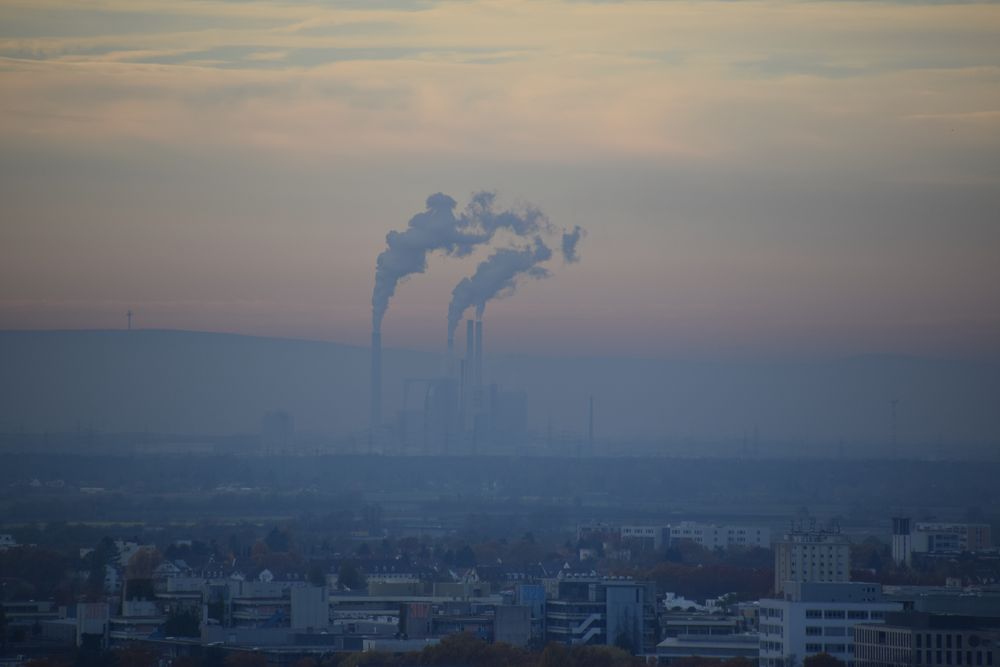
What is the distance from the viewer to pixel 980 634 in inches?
1336

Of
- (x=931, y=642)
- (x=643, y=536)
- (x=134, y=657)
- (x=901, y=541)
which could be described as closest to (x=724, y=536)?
(x=643, y=536)

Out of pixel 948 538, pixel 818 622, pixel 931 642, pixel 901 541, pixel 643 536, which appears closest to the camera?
pixel 931 642

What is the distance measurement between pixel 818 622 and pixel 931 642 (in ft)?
13.7

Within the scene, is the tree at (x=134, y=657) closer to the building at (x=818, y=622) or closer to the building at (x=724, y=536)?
the building at (x=818, y=622)

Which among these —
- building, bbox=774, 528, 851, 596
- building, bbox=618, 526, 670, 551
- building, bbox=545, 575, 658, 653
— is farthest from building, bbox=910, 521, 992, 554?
building, bbox=545, 575, 658, 653

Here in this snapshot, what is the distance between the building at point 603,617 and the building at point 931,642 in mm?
8888

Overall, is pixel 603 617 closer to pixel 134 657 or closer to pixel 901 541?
pixel 134 657

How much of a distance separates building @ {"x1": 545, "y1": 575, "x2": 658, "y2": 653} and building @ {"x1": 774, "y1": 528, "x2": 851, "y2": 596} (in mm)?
9047

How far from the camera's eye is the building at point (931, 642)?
1316 inches

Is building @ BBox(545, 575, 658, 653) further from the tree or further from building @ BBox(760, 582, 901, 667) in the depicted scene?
the tree

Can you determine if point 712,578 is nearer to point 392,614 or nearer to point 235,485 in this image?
point 392,614

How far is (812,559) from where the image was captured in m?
55.2

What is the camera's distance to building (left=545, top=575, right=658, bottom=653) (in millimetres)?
43844

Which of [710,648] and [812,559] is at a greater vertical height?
[812,559]
